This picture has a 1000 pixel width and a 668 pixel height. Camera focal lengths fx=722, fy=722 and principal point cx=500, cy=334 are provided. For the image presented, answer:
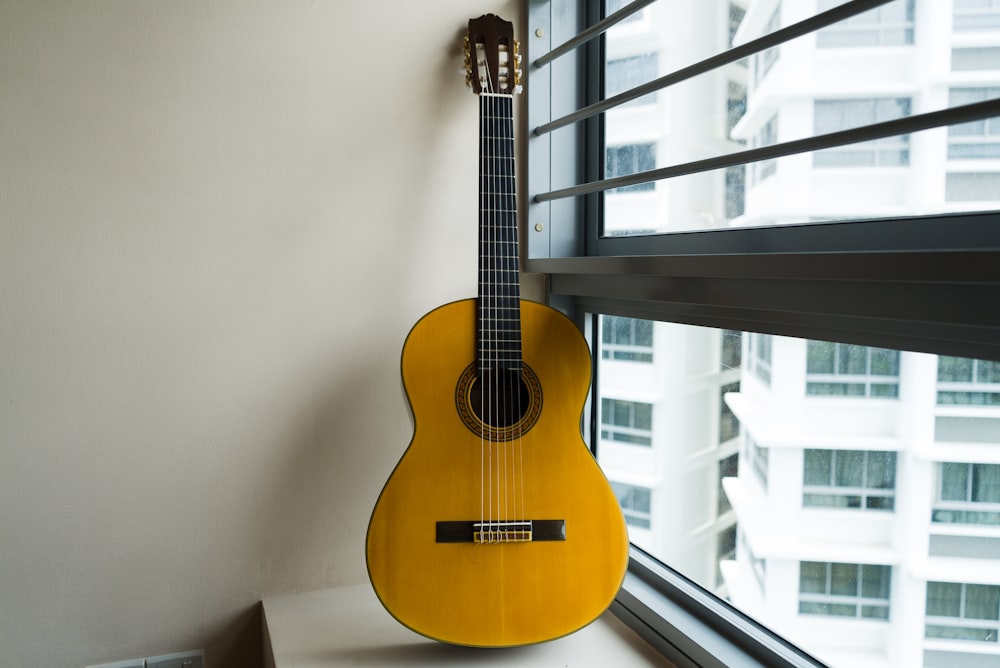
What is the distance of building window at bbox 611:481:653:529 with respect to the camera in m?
1.45

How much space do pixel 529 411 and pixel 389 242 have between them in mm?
483

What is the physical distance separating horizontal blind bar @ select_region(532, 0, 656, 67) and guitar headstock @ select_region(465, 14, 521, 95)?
10 cm

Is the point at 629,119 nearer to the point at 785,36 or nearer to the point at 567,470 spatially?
the point at 785,36

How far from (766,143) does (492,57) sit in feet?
1.88

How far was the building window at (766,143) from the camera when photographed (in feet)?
3.51

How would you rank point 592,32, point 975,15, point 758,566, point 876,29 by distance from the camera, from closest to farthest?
point 975,15 → point 876,29 → point 758,566 → point 592,32

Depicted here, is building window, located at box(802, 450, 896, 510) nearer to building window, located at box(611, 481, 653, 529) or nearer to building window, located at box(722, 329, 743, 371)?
building window, located at box(722, 329, 743, 371)

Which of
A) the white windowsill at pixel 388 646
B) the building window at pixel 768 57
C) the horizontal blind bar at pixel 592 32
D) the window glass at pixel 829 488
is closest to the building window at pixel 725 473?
the window glass at pixel 829 488

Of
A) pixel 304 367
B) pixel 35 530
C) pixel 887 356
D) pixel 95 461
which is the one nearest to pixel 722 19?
pixel 887 356

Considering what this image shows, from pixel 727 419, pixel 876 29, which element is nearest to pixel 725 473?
pixel 727 419

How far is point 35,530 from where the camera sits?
4.26 feet

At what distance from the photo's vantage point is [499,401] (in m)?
1.28

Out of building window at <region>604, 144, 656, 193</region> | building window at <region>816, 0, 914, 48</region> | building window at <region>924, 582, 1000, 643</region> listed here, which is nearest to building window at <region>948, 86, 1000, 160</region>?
building window at <region>816, 0, 914, 48</region>

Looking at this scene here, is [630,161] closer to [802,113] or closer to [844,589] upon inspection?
[802,113]
